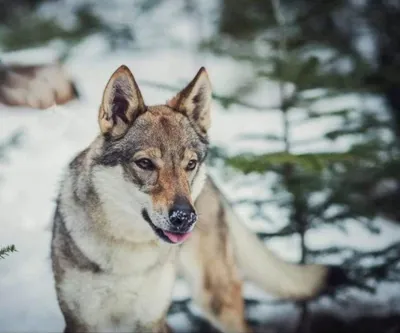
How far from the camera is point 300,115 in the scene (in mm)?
2770

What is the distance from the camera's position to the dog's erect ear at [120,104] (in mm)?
1824

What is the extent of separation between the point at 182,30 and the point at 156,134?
1.53 m

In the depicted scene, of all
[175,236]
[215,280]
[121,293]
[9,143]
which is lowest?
[215,280]

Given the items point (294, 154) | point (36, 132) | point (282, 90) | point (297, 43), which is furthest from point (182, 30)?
point (36, 132)

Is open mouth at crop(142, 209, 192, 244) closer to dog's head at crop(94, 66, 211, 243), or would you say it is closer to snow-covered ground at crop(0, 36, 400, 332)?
dog's head at crop(94, 66, 211, 243)

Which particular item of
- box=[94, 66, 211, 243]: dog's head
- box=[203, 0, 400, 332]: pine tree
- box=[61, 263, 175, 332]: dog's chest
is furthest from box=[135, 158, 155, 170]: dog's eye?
box=[203, 0, 400, 332]: pine tree

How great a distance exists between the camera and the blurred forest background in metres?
2.52

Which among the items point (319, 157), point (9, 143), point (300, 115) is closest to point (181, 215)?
point (9, 143)

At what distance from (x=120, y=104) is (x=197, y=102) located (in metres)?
0.27

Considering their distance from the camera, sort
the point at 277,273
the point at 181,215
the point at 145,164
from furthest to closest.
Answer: the point at 277,273, the point at 145,164, the point at 181,215

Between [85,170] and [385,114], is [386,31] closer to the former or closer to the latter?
[385,114]

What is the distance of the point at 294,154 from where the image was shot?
237 cm

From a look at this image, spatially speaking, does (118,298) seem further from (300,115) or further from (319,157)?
(300,115)

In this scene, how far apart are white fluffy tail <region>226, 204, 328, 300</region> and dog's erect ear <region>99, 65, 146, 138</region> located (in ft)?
2.56
